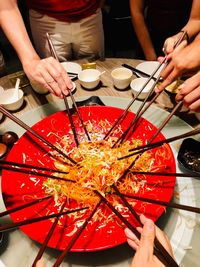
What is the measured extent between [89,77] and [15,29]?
76 centimetres

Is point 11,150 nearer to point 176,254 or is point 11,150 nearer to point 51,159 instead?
point 51,159

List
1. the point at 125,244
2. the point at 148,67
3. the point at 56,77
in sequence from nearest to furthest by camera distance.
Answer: the point at 125,244 < the point at 56,77 < the point at 148,67

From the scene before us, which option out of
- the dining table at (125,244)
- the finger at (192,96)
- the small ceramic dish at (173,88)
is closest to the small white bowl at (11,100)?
the dining table at (125,244)

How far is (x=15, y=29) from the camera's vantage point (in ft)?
7.84

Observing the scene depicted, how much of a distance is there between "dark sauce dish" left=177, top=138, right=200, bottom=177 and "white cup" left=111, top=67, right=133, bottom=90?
Answer: 0.82 metres

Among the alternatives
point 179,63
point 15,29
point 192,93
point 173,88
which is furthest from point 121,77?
point 15,29

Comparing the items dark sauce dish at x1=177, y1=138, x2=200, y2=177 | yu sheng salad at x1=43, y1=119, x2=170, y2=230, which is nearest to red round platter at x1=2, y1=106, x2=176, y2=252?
yu sheng salad at x1=43, y1=119, x2=170, y2=230

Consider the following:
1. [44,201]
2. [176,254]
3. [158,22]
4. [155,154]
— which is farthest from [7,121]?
[158,22]

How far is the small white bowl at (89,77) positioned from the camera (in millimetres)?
2491

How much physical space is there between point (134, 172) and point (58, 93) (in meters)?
0.79

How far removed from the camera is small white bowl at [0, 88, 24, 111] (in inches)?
90.9

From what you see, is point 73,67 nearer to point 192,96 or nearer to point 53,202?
point 192,96

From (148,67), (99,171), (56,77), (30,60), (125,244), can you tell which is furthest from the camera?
(148,67)

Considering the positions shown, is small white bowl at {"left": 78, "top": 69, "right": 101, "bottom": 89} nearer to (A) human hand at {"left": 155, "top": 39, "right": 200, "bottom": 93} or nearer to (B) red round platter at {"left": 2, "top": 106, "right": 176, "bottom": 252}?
(B) red round platter at {"left": 2, "top": 106, "right": 176, "bottom": 252}
